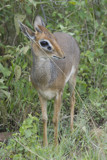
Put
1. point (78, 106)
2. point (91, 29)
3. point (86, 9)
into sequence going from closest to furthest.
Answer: point (78, 106) → point (86, 9) → point (91, 29)

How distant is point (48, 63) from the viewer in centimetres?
420

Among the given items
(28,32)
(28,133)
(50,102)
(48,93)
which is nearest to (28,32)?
(28,32)

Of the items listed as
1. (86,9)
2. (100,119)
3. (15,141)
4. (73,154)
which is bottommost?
(100,119)

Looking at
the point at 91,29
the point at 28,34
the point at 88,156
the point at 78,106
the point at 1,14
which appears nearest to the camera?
the point at 88,156

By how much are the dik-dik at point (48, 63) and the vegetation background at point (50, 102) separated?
23 centimetres

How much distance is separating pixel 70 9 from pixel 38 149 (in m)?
2.90

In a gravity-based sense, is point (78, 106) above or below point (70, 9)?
below

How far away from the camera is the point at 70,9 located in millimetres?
5727

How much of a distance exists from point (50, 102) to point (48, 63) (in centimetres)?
119

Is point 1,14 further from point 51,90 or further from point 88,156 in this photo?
point 88,156

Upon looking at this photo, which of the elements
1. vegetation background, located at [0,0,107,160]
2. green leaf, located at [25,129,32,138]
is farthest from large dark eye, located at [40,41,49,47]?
green leaf, located at [25,129,32,138]

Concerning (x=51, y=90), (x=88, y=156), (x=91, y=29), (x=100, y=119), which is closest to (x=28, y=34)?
(x=51, y=90)

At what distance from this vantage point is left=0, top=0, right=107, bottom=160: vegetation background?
3.66 metres

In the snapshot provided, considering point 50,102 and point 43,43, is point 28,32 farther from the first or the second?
point 50,102
